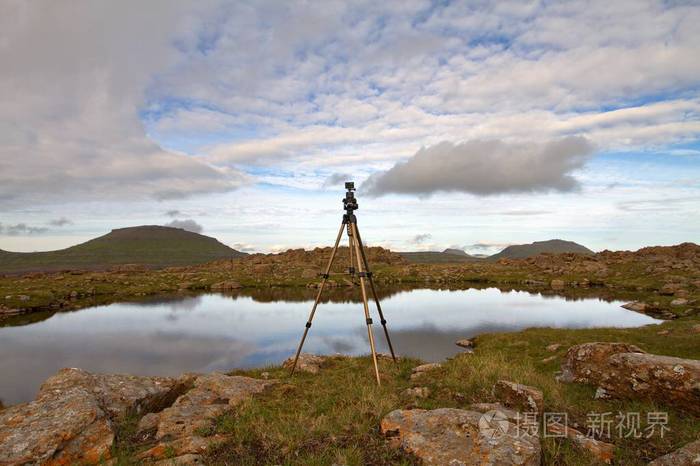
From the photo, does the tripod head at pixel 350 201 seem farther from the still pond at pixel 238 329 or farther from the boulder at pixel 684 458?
the still pond at pixel 238 329

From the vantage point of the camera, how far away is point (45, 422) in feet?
26.2

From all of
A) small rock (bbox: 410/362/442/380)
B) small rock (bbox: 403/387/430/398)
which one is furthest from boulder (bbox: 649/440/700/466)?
small rock (bbox: 410/362/442/380)

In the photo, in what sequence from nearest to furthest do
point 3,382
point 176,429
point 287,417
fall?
point 176,429 → point 287,417 → point 3,382

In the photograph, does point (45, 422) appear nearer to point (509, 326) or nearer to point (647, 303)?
point (509, 326)

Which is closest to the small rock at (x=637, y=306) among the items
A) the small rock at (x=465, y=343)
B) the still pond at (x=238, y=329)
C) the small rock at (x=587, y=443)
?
the still pond at (x=238, y=329)

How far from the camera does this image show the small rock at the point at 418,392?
10594mm

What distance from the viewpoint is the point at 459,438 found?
24.0 ft

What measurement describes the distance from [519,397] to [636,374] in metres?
4.23

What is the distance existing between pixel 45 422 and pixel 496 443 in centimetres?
949

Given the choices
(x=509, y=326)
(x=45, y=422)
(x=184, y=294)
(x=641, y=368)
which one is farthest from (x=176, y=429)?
(x=184, y=294)

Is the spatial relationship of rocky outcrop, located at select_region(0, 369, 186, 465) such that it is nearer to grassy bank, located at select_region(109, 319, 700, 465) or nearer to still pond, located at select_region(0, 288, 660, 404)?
Answer: grassy bank, located at select_region(109, 319, 700, 465)

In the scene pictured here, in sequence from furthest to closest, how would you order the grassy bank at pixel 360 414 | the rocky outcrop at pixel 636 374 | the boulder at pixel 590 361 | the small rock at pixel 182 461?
→ the boulder at pixel 590 361, the rocky outcrop at pixel 636 374, the grassy bank at pixel 360 414, the small rock at pixel 182 461

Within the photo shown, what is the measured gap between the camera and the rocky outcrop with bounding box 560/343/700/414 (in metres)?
9.47

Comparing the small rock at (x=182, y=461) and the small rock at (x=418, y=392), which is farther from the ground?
the small rock at (x=182, y=461)
